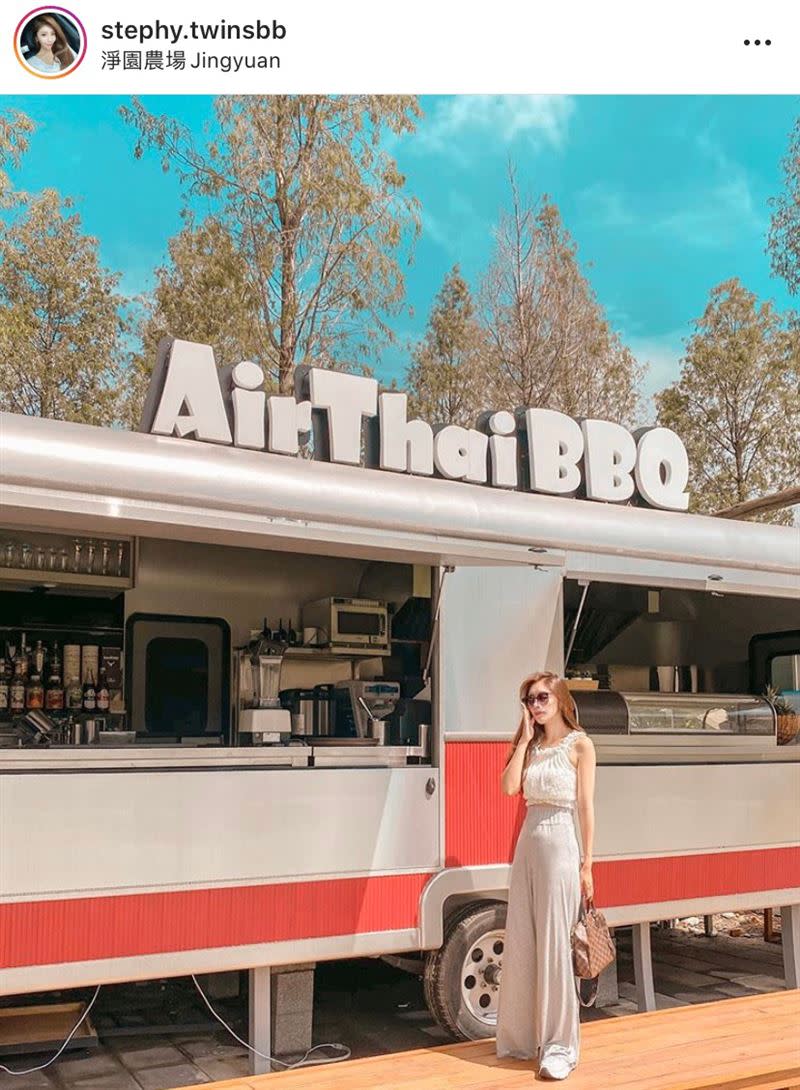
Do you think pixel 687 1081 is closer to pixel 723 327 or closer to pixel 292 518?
pixel 292 518

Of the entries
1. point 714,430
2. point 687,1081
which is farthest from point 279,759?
point 714,430

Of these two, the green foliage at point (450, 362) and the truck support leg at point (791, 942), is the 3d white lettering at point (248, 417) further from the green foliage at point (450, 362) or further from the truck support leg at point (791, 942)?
the green foliage at point (450, 362)

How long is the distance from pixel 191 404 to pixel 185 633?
9.08 ft

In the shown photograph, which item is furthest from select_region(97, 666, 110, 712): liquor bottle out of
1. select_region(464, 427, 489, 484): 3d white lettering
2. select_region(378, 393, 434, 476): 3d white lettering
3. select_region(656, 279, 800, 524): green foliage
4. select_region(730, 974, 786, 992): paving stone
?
select_region(656, 279, 800, 524): green foliage

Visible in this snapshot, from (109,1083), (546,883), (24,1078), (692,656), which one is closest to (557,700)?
(546,883)

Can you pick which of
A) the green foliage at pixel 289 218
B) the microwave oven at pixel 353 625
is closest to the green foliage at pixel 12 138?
the green foliage at pixel 289 218

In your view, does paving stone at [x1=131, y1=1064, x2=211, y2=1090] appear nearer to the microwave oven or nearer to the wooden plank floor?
the wooden plank floor

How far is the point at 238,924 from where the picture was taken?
4.89m

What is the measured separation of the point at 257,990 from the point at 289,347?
14.2 meters

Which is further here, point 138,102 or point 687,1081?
point 138,102

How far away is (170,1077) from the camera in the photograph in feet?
17.5

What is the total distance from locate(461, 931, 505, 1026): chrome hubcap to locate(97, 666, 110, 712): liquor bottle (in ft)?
10.7

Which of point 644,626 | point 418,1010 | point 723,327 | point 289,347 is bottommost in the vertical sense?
point 418,1010
